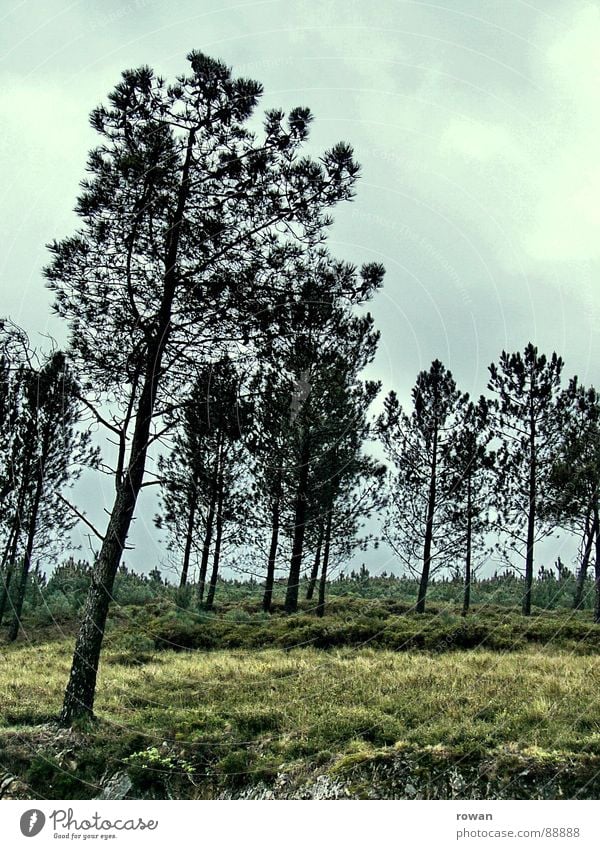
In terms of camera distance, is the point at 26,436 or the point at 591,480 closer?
the point at 591,480

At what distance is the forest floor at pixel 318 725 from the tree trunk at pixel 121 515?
479mm

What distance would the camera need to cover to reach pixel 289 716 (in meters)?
7.96

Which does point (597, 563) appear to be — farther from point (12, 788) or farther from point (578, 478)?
point (12, 788)

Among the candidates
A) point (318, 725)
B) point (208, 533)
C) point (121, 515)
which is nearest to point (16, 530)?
point (208, 533)

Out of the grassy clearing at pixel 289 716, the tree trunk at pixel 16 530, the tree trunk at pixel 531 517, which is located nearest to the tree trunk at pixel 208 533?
the tree trunk at pixel 16 530

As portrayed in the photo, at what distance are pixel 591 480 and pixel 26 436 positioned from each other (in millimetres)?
11376

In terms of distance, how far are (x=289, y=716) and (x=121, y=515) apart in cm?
325

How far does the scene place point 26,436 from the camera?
14711 millimetres

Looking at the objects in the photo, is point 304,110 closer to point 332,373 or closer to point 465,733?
point 332,373

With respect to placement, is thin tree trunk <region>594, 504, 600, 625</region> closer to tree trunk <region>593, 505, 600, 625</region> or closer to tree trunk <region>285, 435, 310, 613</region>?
tree trunk <region>593, 505, 600, 625</region>

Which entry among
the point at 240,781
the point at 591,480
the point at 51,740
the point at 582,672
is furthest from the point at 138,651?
the point at 591,480

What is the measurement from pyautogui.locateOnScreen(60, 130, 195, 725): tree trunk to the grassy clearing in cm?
43
